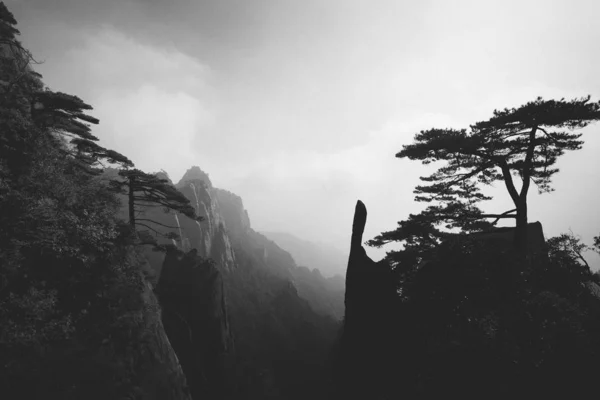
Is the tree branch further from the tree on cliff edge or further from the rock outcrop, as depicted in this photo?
the rock outcrop

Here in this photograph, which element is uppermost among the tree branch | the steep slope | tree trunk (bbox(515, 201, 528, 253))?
the tree branch

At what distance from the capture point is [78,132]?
44.0ft

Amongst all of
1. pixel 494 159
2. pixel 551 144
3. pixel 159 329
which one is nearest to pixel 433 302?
pixel 494 159

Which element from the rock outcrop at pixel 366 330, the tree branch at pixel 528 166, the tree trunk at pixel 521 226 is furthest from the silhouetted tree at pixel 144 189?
the tree branch at pixel 528 166

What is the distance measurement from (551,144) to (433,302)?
10082mm

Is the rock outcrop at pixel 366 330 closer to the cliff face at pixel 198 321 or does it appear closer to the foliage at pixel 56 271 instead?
the foliage at pixel 56 271

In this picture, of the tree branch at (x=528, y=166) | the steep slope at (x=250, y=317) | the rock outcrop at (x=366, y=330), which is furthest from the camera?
the steep slope at (x=250, y=317)

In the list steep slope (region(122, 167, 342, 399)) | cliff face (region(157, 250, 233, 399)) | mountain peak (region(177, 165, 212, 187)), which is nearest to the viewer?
cliff face (region(157, 250, 233, 399))

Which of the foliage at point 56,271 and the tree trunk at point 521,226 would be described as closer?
the foliage at point 56,271

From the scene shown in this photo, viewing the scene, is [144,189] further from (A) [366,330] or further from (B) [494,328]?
(B) [494,328]

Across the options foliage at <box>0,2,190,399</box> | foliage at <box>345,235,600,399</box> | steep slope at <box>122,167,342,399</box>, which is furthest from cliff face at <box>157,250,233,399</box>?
foliage at <box>345,235,600,399</box>

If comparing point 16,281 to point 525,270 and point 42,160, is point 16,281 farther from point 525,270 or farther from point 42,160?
point 525,270

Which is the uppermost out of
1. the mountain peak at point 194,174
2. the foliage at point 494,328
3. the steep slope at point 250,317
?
the mountain peak at point 194,174

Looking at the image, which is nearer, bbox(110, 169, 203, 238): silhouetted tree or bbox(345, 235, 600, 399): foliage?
bbox(345, 235, 600, 399): foliage
